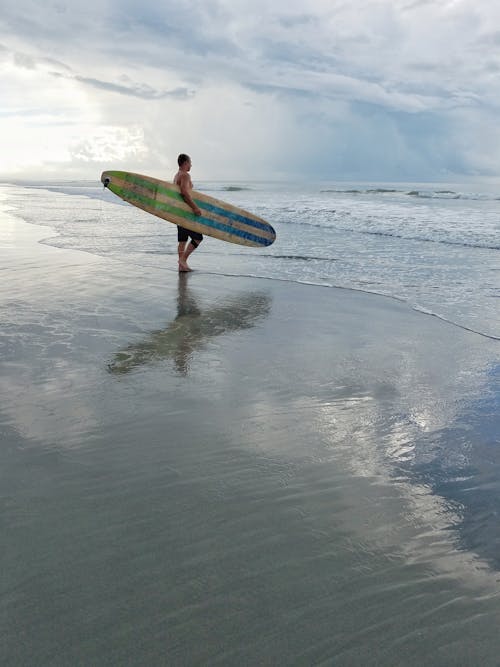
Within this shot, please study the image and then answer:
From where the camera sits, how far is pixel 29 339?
17.6 ft


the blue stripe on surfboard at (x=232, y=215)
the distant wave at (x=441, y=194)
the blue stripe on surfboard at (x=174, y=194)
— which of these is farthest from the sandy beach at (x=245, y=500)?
the distant wave at (x=441, y=194)

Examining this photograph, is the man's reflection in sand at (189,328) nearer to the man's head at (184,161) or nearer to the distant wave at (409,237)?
the man's head at (184,161)

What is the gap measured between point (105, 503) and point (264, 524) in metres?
0.76

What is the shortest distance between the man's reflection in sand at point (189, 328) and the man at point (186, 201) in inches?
53.7

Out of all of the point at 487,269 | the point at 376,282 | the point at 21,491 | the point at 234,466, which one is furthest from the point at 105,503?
the point at 487,269

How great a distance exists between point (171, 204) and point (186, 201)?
269 millimetres

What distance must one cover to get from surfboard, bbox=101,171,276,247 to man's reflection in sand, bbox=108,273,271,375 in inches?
81.1

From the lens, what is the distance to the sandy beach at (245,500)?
1.94 metres

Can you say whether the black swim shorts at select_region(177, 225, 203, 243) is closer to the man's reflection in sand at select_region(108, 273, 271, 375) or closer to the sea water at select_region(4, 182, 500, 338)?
the sea water at select_region(4, 182, 500, 338)

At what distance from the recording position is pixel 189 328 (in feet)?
20.1

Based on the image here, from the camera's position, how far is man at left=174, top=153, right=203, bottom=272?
947 centimetres

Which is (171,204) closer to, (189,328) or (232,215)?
(232,215)

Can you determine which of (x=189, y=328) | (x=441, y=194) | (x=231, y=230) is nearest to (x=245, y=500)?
(x=189, y=328)

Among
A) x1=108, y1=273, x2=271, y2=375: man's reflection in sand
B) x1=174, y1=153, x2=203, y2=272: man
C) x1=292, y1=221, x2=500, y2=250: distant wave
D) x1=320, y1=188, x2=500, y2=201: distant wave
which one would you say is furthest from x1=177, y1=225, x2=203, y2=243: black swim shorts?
x1=320, y1=188, x2=500, y2=201: distant wave
